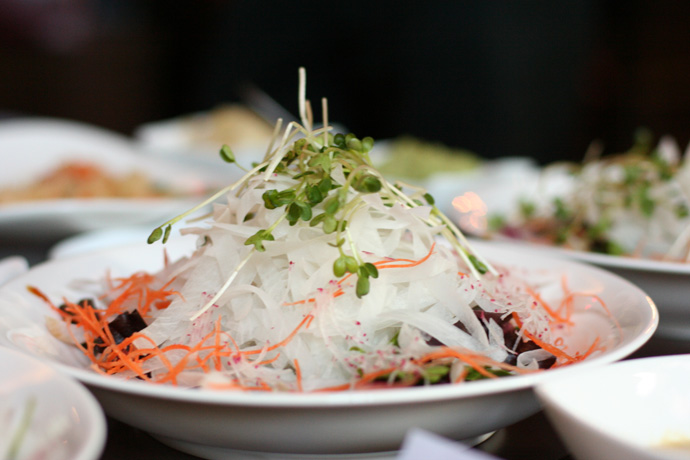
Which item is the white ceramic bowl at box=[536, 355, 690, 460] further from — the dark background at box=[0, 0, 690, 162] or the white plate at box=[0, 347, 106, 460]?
the dark background at box=[0, 0, 690, 162]

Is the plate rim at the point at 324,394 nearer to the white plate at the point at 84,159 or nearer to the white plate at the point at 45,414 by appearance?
the white plate at the point at 45,414

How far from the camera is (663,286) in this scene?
134 cm

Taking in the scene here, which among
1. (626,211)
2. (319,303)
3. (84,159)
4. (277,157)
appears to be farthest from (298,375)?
(84,159)

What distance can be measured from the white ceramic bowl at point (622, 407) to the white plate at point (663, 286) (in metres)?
0.55

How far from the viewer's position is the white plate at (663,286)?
1.31 m

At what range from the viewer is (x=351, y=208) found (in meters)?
0.99

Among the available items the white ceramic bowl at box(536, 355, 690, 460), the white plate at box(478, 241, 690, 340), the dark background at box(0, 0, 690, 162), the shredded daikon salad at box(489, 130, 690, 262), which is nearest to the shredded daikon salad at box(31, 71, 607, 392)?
the white ceramic bowl at box(536, 355, 690, 460)

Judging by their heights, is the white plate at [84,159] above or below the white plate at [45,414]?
below

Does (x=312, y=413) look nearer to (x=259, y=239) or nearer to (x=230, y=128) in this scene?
(x=259, y=239)

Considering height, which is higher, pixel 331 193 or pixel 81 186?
pixel 331 193

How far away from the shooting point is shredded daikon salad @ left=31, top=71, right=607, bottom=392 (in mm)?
875

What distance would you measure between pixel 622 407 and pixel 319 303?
411mm

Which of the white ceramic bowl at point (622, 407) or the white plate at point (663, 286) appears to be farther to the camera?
the white plate at point (663, 286)

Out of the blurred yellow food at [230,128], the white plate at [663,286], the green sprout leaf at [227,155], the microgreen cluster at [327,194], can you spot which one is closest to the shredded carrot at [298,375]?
the microgreen cluster at [327,194]
